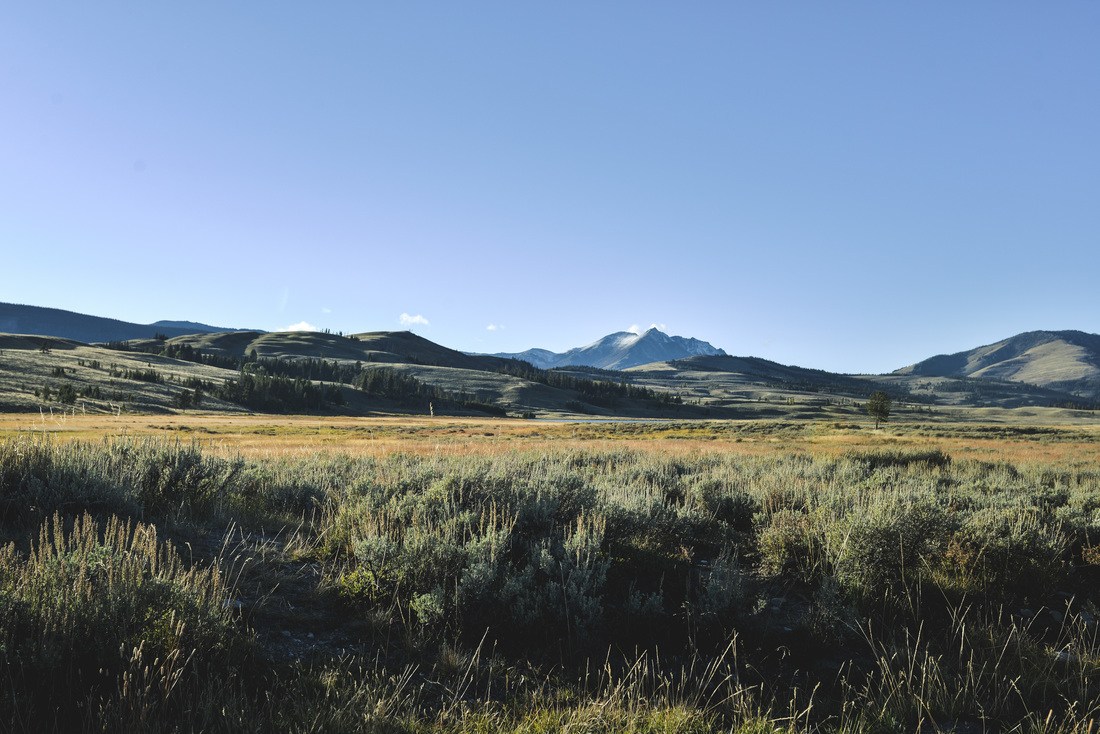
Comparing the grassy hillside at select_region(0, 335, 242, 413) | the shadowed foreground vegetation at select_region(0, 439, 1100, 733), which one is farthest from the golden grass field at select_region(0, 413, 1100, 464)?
the grassy hillside at select_region(0, 335, 242, 413)

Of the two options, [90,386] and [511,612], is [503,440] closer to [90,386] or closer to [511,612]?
[511,612]

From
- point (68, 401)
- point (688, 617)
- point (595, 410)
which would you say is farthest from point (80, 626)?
point (595, 410)

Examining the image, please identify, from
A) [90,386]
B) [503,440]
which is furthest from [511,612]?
[90,386]

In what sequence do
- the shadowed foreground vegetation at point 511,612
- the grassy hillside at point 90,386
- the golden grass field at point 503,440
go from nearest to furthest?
the shadowed foreground vegetation at point 511,612 → the golden grass field at point 503,440 → the grassy hillside at point 90,386

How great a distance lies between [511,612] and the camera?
5.50 meters

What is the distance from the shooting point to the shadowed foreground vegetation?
12.9 ft

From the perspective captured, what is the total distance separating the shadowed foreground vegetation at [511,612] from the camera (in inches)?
155

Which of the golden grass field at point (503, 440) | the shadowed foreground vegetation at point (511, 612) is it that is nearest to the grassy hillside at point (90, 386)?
the golden grass field at point (503, 440)

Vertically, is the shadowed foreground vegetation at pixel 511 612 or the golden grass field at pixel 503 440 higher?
the shadowed foreground vegetation at pixel 511 612

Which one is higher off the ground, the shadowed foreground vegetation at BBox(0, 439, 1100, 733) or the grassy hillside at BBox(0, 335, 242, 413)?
the shadowed foreground vegetation at BBox(0, 439, 1100, 733)

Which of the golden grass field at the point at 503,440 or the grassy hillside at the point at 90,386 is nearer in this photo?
the golden grass field at the point at 503,440

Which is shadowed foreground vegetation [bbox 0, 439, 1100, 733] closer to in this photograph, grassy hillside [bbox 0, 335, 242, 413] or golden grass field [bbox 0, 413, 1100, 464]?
golden grass field [bbox 0, 413, 1100, 464]

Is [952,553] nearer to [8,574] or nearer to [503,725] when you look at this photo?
[503,725]

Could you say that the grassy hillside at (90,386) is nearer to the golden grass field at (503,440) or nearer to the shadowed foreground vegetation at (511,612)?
the golden grass field at (503,440)
